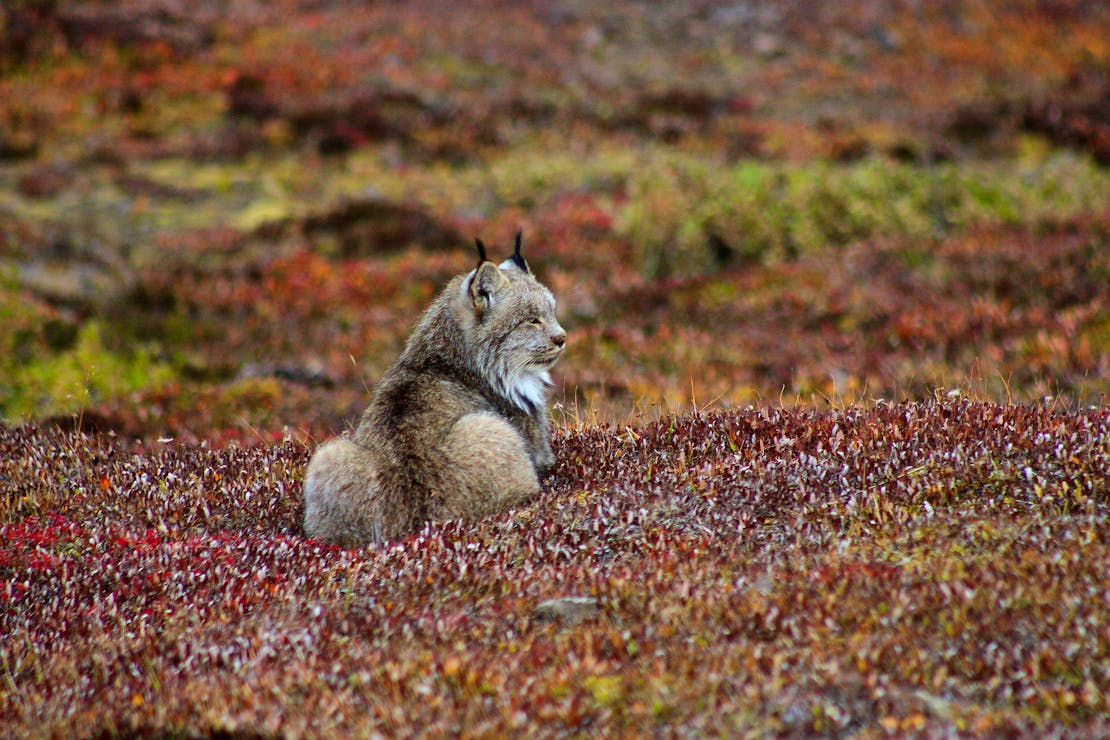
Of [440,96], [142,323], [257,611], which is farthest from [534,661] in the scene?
[440,96]

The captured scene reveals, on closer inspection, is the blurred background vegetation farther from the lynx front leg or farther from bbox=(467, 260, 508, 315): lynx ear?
the lynx front leg

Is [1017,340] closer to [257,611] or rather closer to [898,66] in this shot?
[257,611]

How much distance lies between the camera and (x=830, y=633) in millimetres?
5160

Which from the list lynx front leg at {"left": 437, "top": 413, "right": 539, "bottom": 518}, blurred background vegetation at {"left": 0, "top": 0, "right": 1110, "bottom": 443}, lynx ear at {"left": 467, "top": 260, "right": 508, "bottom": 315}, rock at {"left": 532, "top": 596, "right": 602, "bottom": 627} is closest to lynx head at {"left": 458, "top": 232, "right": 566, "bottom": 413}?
lynx ear at {"left": 467, "top": 260, "right": 508, "bottom": 315}

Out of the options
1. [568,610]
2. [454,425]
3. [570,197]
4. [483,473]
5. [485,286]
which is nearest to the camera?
[568,610]

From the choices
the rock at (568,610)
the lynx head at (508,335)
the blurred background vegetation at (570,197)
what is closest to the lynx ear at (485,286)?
the lynx head at (508,335)

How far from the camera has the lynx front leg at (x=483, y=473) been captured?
7512mm

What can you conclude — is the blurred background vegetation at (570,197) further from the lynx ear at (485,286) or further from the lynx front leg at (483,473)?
the lynx front leg at (483,473)

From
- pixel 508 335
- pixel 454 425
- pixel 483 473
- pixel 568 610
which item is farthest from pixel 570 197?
pixel 568 610

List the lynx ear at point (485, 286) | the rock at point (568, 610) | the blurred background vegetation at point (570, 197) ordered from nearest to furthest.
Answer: the rock at point (568, 610), the lynx ear at point (485, 286), the blurred background vegetation at point (570, 197)

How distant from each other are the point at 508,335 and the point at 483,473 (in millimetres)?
1533

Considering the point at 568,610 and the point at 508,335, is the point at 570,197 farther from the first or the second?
the point at 568,610

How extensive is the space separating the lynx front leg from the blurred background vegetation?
228 centimetres

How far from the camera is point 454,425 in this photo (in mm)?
7812
